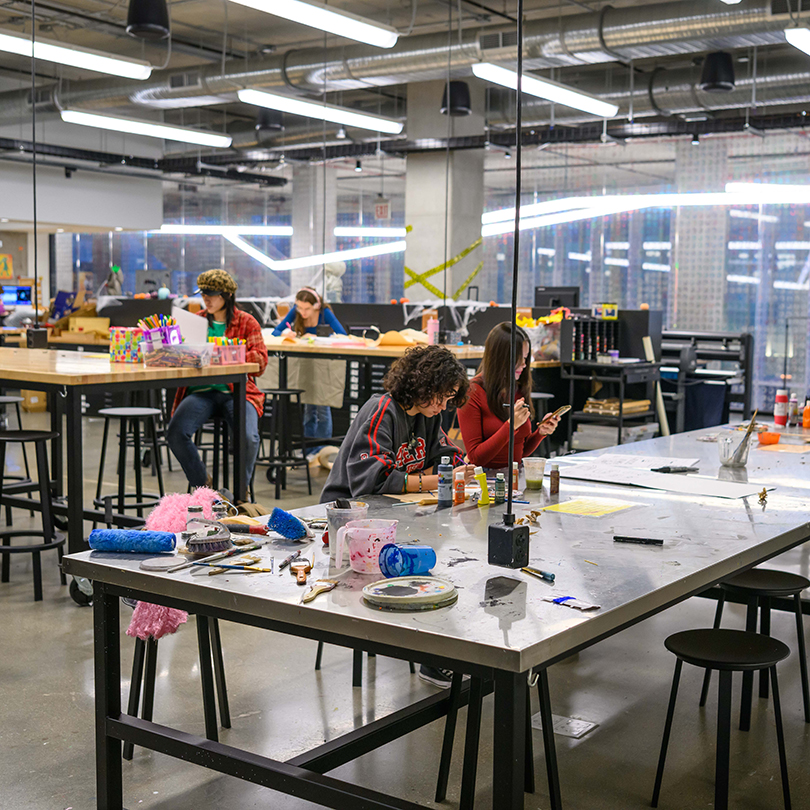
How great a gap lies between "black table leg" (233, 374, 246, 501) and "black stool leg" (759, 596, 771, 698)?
260 centimetres

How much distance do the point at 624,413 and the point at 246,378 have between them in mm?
3934

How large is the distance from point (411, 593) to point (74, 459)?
262 centimetres

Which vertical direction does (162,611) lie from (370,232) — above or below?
below

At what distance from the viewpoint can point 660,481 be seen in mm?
3121

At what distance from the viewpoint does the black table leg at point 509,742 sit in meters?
1.52

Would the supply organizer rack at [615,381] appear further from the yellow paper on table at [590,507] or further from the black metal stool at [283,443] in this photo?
the yellow paper on table at [590,507]

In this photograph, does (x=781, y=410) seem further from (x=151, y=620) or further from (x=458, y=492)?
(x=151, y=620)

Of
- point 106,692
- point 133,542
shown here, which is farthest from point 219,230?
point 106,692

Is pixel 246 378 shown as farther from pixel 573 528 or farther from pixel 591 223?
pixel 591 223

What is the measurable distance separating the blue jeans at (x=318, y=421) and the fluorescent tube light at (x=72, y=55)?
3.24 meters

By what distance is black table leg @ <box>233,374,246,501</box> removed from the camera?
4.82m

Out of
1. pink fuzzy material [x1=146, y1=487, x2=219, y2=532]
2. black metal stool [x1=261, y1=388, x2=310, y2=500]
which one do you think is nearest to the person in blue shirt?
black metal stool [x1=261, y1=388, x2=310, y2=500]

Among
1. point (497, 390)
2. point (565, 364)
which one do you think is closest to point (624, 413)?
point (565, 364)

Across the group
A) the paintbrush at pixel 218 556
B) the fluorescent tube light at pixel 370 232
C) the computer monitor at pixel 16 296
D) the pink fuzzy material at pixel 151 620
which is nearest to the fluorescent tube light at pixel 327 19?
the pink fuzzy material at pixel 151 620
